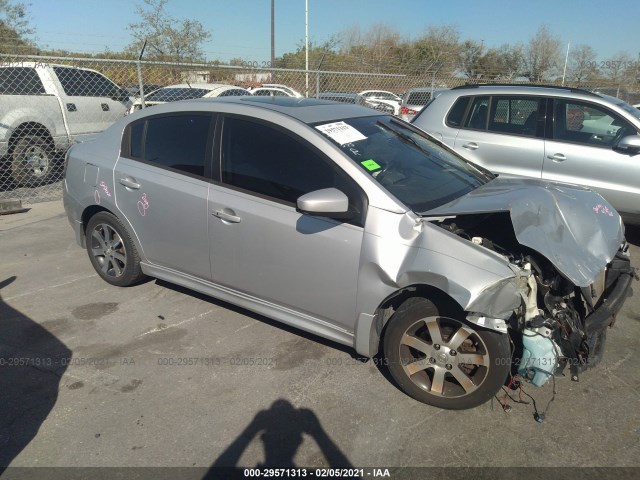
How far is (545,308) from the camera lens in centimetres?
283

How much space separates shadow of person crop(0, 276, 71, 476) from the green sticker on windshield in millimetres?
2394

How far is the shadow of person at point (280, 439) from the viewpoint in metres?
2.51

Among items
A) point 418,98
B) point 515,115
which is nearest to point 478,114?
point 515,115

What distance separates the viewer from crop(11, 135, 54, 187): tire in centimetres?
802

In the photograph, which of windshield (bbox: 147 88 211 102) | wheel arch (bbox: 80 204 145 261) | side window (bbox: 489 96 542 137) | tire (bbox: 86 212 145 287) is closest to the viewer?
wheel arch (bbox: 80 204 145 261)

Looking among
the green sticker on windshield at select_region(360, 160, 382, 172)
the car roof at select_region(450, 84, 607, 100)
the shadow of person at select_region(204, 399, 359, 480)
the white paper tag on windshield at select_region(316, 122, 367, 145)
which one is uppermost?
the car roof at select_region(450, 84, 607, 100)

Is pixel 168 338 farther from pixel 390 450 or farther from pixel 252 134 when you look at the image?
pixel 390 450

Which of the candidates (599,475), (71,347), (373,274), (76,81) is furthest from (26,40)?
(599,475)

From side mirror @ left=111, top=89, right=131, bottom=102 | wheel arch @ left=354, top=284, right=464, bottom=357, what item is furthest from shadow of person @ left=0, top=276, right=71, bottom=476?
side mirror @ left=111, top=89, right=131, bottom=102

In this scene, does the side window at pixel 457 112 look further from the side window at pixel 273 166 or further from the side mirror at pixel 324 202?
the side mirror at pixel 324 202

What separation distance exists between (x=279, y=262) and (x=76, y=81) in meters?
7.84

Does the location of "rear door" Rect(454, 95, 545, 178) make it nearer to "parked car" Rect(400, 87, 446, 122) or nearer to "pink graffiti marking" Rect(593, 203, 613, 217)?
"pink graffiti marking" Rect(593, 203, 613, 217)

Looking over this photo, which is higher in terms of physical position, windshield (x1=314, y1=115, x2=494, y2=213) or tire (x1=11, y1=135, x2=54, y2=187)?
windshield (x1=314, y1=115, x2=494, y2=213)

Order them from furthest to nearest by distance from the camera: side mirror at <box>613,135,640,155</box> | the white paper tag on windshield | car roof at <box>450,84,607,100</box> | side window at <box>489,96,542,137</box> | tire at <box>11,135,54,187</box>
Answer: tire at <box>11,135,54,187</box>, side window at <box>489,96,542,137</box>, car roof at <box>450,84,607,100</box>, side mirror at <box>613,135,640,155</box>, the white paper tag on windshield
